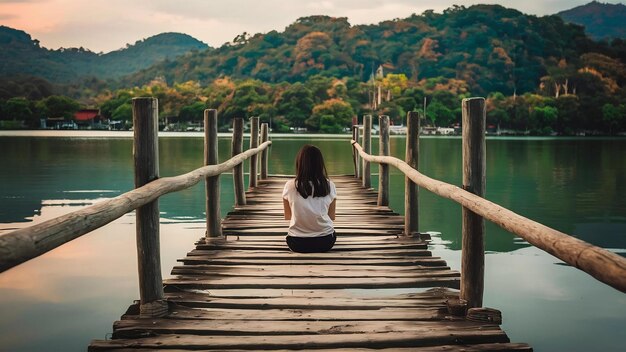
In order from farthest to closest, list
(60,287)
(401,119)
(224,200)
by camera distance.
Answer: (401,119) < (224,200) < (60,287)

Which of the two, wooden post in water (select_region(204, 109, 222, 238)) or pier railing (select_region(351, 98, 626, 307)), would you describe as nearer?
pier railing (select_region(351, 98, 626, 307))

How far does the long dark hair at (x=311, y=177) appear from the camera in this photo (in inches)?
220

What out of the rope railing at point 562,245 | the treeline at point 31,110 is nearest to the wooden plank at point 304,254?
the rope railing at point 562,245

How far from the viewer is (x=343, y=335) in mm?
3506

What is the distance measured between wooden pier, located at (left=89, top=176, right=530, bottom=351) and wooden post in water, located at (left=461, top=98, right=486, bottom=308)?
0.19m

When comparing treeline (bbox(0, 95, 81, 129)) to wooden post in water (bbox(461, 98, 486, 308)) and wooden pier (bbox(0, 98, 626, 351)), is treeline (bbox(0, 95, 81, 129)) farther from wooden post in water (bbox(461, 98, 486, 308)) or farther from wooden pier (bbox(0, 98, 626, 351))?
wooden post in water (bbox(461, 98, 486, 308))

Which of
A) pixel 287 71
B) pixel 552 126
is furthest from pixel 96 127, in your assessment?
pixel 552 126

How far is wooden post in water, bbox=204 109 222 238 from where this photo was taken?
6.60m

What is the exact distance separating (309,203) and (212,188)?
1.56m

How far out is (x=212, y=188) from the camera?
6766 millimetres

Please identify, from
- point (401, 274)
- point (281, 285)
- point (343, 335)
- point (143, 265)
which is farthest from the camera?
point (401, 274)

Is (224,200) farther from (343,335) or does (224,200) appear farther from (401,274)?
(343,335)

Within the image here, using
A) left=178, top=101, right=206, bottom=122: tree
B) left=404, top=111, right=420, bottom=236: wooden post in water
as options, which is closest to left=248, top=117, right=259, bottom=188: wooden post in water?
left=404, top=111, right=420, bottom=236: wooden post in water

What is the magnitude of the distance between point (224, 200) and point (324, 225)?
13.4 meters
